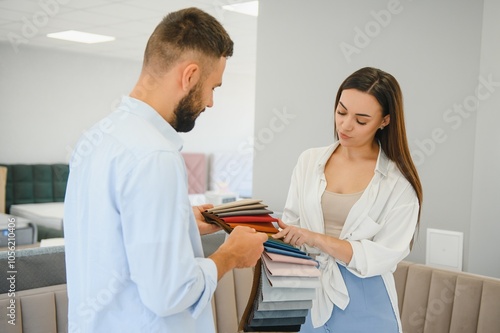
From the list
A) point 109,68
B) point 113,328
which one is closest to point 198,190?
point 109,68

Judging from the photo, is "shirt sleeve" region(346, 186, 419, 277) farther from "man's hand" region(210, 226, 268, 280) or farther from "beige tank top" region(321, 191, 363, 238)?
"man's hand" region(210, 226, 268, 280)

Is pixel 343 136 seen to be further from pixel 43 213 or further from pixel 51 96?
pixel 51 96

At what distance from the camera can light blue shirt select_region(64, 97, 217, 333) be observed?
3.35 feet

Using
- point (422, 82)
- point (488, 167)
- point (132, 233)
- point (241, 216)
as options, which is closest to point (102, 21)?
point (422, 82)

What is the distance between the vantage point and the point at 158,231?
3.33 feet

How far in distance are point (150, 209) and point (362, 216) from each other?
839 millimetres

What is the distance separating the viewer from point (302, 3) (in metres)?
3.20

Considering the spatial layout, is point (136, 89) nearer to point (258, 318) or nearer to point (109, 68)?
point (258, 318)

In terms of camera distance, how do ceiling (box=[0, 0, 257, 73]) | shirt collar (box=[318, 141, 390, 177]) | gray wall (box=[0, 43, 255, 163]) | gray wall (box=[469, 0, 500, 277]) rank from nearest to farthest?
shirt collar (box=[318, 141, 390, 177])
gray wall (box=[469, 0, 500, 277])
ceiling (box=[0, 0, 257, 73])
gray wall (box=[0, 43, 255, 163])

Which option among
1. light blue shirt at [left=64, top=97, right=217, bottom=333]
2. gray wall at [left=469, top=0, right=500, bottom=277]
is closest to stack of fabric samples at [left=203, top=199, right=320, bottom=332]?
light blue shirt at [left=64, top=97, right=217, bottom=333]

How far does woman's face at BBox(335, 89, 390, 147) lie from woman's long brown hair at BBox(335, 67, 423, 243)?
20mm

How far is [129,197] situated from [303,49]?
239cm

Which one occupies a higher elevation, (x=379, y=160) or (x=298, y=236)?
(x=379, y=160)

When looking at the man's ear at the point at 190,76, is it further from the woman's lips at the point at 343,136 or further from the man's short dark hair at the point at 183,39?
the woman's lips at the point at 343,136
